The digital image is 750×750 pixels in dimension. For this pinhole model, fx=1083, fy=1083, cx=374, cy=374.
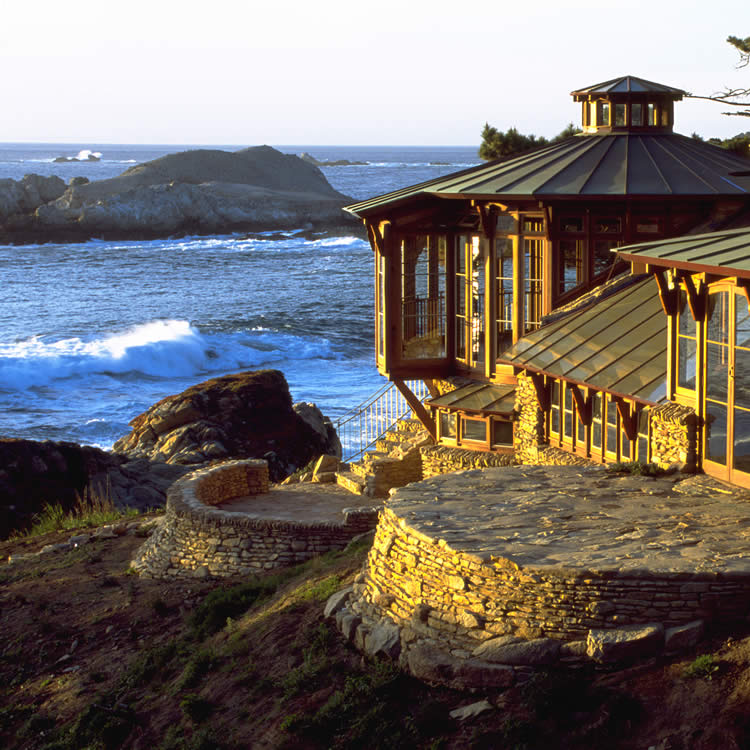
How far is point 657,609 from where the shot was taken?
879 centimetres

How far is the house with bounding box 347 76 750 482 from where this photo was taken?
49.8 feet

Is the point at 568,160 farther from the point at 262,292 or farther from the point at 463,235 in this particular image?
the point at 262,292

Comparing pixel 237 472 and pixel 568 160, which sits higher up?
pixel 568 160

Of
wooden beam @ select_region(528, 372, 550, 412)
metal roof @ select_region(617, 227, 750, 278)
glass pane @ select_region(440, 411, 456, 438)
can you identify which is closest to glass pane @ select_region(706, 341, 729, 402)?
metal roof @ select_region(617, 227, 750, 278)

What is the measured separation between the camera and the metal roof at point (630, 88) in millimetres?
18917

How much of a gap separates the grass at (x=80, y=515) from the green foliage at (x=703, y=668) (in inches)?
575

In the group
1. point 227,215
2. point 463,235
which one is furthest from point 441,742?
point 227,215

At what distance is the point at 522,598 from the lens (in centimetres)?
916

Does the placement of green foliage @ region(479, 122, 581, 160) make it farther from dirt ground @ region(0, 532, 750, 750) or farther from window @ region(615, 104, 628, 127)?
dirt ground @ region(0, 532, 750, 750)

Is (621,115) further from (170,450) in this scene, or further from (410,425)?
(170,450)

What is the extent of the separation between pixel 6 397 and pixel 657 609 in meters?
36.3

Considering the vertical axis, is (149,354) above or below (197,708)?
below

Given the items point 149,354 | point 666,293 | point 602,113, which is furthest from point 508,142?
point 149,354

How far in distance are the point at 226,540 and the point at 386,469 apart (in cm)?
360
